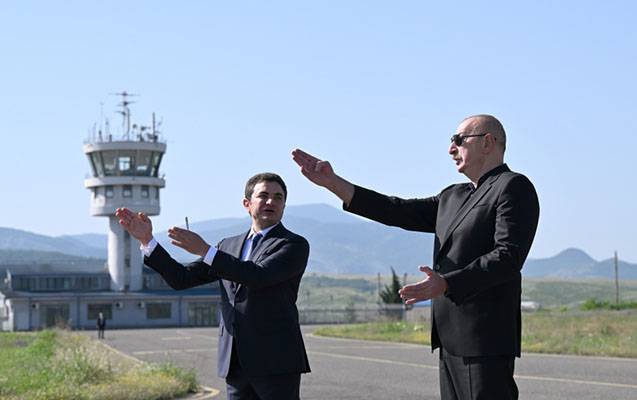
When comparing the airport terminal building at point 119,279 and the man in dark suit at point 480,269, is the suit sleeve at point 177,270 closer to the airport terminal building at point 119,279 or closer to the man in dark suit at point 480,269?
the man in dark suit at point 480,269

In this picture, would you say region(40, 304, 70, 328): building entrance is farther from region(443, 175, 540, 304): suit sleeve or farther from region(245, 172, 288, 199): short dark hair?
region(443, 175, 540, 304): suit sleeve

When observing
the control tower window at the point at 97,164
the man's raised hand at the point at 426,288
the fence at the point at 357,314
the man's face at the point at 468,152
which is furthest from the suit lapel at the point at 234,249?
the control tower window at the point at 97,164

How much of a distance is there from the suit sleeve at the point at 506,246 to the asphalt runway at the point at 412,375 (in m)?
12.1

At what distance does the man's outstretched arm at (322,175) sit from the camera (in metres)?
6.64

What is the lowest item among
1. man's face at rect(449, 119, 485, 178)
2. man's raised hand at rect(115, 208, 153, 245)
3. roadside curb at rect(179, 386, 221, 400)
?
roadside curb at rect(179, 386, 221, 400)

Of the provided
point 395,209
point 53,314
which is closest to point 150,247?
point 395,209

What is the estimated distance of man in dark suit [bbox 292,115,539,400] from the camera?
584 centimetres

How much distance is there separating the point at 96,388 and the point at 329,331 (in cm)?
3766

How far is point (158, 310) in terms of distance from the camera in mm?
87812

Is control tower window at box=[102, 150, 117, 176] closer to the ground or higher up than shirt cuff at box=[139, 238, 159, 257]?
higher up

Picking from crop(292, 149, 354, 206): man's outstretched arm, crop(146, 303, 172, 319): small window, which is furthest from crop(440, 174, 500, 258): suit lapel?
crop(146, 303, 172, 319): small window

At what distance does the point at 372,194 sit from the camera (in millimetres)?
6688

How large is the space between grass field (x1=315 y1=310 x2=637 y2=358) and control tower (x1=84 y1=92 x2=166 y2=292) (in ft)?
133

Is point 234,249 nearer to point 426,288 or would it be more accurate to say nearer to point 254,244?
point 254,244
